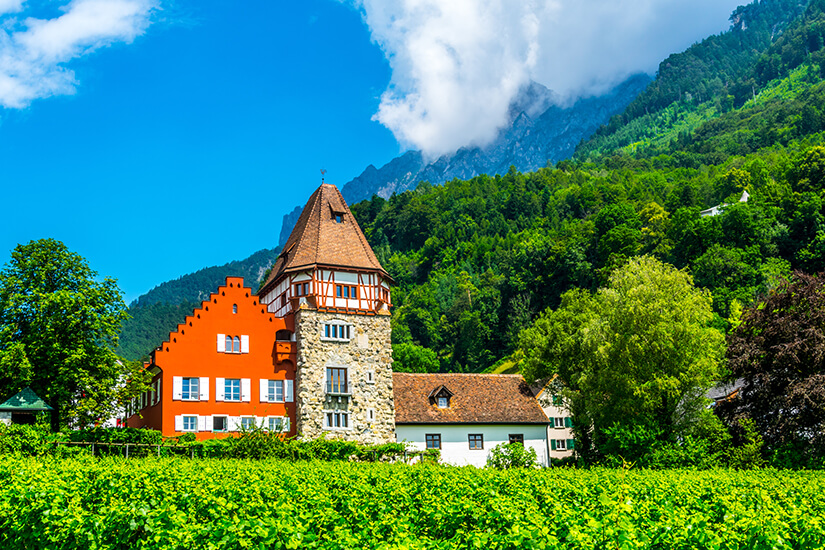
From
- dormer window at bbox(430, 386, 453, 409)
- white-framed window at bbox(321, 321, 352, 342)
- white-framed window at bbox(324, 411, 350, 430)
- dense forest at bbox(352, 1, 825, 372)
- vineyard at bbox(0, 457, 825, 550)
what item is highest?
dense forest at bbox(352, 1, 825, 372)

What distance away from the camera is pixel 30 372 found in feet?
140

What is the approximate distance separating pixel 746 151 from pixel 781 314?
424 feet

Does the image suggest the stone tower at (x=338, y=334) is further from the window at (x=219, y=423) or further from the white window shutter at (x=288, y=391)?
the window at (x=219, y=423)

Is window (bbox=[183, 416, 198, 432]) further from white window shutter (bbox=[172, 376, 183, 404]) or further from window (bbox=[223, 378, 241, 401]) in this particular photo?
window (bbox=[223, 378, 241, 401])

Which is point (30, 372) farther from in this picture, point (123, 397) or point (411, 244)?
point (411, 244)

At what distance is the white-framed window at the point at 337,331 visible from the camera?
164 ft

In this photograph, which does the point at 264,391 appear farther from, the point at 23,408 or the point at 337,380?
the point at 23,408

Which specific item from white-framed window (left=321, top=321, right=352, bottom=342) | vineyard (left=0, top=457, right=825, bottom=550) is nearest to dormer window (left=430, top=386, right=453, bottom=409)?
white-framed window (left=321, top=321, right=352, bottom=342)

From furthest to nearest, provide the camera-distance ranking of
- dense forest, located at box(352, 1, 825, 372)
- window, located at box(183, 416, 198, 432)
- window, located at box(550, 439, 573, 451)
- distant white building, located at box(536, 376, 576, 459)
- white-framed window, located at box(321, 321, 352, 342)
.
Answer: dense forest, located at box(352, 1, 825, 372) < window, located at box(550, 439, 573, 451) < distant white building, located at box(536, 376, 576, 459) < white-framed window, located at box(321, 321, 352, 342) < window, located at box(183, 416, 198, 432)

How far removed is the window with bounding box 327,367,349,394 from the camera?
49344 mm

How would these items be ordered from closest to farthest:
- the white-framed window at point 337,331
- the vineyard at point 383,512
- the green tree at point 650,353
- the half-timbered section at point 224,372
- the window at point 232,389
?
the vineyard at point 383,512 → the green tree at point 650,353 → the half-timbered section at point 224,372 → the window at point 232,389 → the white-framed window at point 337,331

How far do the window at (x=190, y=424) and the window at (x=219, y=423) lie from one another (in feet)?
Answer: 3.59

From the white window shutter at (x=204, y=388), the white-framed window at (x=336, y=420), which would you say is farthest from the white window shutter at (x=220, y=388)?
the white-framed window at (x=336, y=420)

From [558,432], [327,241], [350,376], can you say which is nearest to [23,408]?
[350,376]
